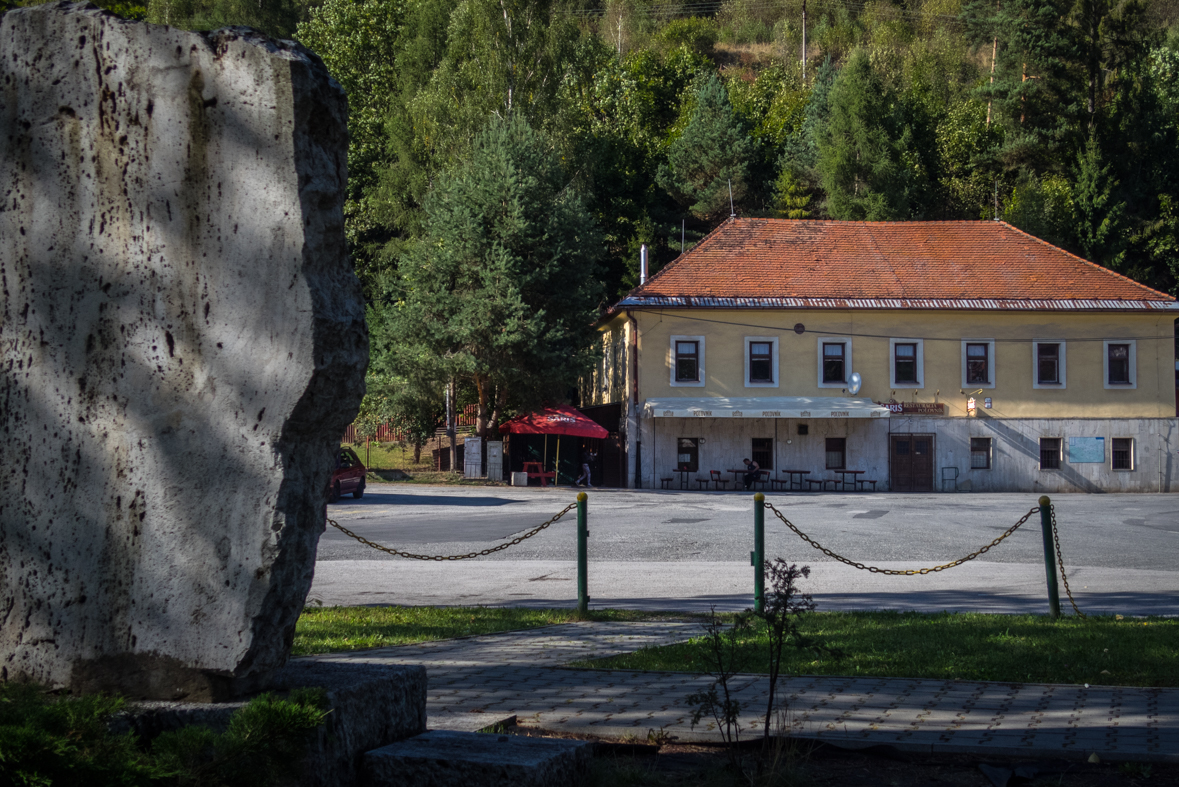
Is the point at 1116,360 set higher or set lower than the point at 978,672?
higher

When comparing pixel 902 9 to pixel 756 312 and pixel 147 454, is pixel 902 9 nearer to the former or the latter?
pixel 756 312

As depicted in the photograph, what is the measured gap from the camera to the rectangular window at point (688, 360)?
37.0m

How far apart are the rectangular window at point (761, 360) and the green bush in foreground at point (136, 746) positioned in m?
34.6

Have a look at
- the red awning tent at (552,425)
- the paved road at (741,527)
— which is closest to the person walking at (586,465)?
the red awning tent at (552,425)

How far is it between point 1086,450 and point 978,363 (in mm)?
4781

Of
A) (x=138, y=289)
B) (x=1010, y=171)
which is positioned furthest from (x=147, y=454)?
(x=1010, y=171)

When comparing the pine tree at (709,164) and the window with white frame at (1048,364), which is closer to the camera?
the window with white frame at (1048,364)

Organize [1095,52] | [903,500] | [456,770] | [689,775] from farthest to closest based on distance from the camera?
[1095,52]
[903,500]
[689,775]
[456,770]

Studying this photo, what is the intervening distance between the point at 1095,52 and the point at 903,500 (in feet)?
111

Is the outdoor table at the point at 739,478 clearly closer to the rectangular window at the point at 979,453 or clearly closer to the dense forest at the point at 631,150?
the dense forest at the point at 631,150

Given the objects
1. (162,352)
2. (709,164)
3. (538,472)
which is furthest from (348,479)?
(709,164)

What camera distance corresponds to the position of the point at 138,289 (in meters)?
3.87

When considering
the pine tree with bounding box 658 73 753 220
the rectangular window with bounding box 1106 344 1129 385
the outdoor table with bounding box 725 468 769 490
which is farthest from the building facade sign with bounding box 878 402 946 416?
the pine tree with bounding box 658 73 753 220

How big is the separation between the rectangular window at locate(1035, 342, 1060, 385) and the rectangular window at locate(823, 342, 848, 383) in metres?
7.27
